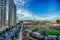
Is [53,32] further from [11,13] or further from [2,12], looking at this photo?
A: [2,12]

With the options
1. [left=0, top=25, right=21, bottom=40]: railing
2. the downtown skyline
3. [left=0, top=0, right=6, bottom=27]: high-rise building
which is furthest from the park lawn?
[left=0, top=0, right=6, bottom=27]: high-rise building

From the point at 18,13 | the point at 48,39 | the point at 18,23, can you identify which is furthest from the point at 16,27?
the point at 48,39

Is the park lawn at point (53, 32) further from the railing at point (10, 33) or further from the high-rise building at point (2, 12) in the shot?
the high-rise building at point (2, 12)

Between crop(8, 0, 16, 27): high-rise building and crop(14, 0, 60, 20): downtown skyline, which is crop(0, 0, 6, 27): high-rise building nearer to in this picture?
crop(8, 0, 16, 27): high-rise building

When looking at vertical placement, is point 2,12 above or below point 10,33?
above

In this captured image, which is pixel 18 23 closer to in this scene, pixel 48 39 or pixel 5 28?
pixel 5 28

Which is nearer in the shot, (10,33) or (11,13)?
(10,33)

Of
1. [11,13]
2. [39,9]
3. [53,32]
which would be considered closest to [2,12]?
[11,13]

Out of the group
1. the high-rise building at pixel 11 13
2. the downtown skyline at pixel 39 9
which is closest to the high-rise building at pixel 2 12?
the high-rise building at pixel 11 13
